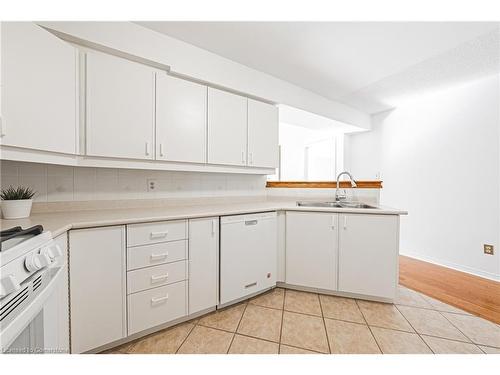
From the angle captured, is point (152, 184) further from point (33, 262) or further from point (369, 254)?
point (369, 254)

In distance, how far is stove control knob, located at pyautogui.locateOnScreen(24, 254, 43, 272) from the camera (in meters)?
0.77

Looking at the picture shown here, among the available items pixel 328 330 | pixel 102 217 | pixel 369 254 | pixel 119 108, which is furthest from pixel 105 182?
pixel 369 254

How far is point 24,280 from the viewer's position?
0.76m

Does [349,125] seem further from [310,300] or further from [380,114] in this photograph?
[310,300]

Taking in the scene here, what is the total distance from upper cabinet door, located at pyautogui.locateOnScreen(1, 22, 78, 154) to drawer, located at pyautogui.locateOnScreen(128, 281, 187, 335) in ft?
3.53

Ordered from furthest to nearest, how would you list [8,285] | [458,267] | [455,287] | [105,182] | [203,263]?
[458,267]
[455,287]
[105,182]
[203,263]
[8,285]

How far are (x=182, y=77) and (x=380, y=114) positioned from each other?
3487 millimetres

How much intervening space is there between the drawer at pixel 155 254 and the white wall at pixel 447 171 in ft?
11.3

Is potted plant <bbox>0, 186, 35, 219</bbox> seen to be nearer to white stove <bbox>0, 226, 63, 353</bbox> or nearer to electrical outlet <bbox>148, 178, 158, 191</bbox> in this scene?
white stove <bbox>0, 226, 63, 353</bbox>

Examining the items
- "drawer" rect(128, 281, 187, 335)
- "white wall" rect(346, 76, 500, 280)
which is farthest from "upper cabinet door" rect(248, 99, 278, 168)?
"white wall" rect(346, 76, 500, 280)

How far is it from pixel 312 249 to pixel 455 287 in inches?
65.5

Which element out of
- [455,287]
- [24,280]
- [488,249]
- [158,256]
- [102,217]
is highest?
[102,217]

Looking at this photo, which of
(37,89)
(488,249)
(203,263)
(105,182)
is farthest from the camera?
(488,249)
